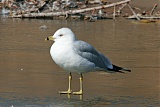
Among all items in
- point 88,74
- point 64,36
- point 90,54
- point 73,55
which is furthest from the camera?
point 88,74

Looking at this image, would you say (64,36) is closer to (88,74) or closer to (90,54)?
(90,54)

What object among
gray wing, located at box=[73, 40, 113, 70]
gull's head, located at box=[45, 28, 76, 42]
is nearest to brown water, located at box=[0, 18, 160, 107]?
gray wing, located at box=[73, 40, 113, 70]

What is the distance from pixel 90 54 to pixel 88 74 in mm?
1461

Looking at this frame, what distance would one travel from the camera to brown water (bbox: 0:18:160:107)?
28.0ft

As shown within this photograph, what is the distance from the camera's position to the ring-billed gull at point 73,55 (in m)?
8.64

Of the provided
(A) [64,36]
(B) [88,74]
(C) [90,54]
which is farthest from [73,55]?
(B) [88,74]

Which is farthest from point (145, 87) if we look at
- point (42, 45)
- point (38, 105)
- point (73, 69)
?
point (42, 45)

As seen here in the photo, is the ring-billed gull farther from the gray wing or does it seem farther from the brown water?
the brown water

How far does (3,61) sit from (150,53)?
3456 mm

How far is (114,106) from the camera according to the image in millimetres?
8102

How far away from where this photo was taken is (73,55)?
8.72m

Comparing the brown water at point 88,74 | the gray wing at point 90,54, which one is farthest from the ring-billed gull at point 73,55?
the brown water at point 88,74

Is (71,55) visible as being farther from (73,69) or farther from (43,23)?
(43,23)

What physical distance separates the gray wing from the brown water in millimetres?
347
